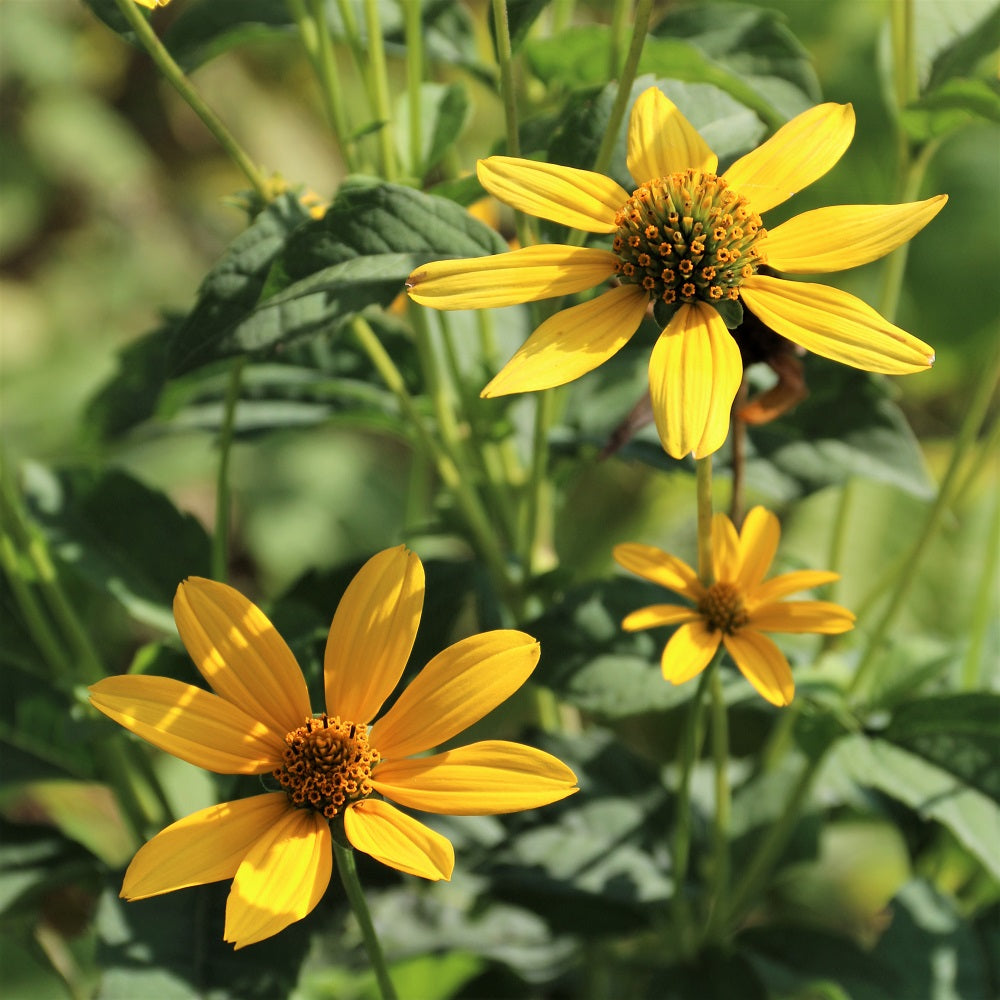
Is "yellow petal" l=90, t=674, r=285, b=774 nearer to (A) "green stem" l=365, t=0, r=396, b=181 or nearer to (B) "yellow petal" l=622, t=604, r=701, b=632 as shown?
(B) "yellow petal" l=622, t=604, r=701, b=632

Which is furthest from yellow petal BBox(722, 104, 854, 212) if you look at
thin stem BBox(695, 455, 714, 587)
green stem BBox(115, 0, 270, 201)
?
green stem BBox(115, 0, 270, 201)

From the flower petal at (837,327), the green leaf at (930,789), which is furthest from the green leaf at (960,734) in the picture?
the flower petal at (837,327)

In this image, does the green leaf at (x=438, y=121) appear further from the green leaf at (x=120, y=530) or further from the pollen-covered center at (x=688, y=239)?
the green leaf at (x=120, y=530)

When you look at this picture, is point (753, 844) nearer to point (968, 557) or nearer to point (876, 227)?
point (876, 227)

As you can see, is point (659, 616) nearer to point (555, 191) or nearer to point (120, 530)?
point (555, 191)

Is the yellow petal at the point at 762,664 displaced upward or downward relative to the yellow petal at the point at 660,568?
downward
